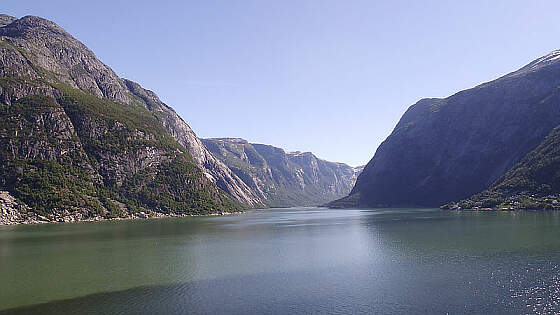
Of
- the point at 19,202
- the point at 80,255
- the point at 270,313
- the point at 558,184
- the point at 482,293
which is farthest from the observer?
the point at 558,184

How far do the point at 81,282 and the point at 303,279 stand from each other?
32653 millimetres

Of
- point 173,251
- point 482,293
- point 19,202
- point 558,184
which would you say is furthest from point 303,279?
point 558,184

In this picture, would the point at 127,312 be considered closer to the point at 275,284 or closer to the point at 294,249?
the point at 275,284

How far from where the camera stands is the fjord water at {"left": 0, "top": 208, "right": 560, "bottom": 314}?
42656mm

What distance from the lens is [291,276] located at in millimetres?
58438

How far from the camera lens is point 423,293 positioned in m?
45.8

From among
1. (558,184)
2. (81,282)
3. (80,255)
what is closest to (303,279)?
(81,282)

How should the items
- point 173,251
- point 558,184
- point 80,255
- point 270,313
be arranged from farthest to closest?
1. point 558,184
2. point 173,251
3. point 80,255
4. point 270,313

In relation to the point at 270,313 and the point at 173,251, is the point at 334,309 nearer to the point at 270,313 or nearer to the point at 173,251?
the point at 270,313

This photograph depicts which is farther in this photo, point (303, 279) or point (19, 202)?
point (19, 202)

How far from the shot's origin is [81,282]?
185ft

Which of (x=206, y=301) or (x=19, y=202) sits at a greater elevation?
(x=19, y=202)

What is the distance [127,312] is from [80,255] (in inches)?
1873

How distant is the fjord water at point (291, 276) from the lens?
4266 cm
